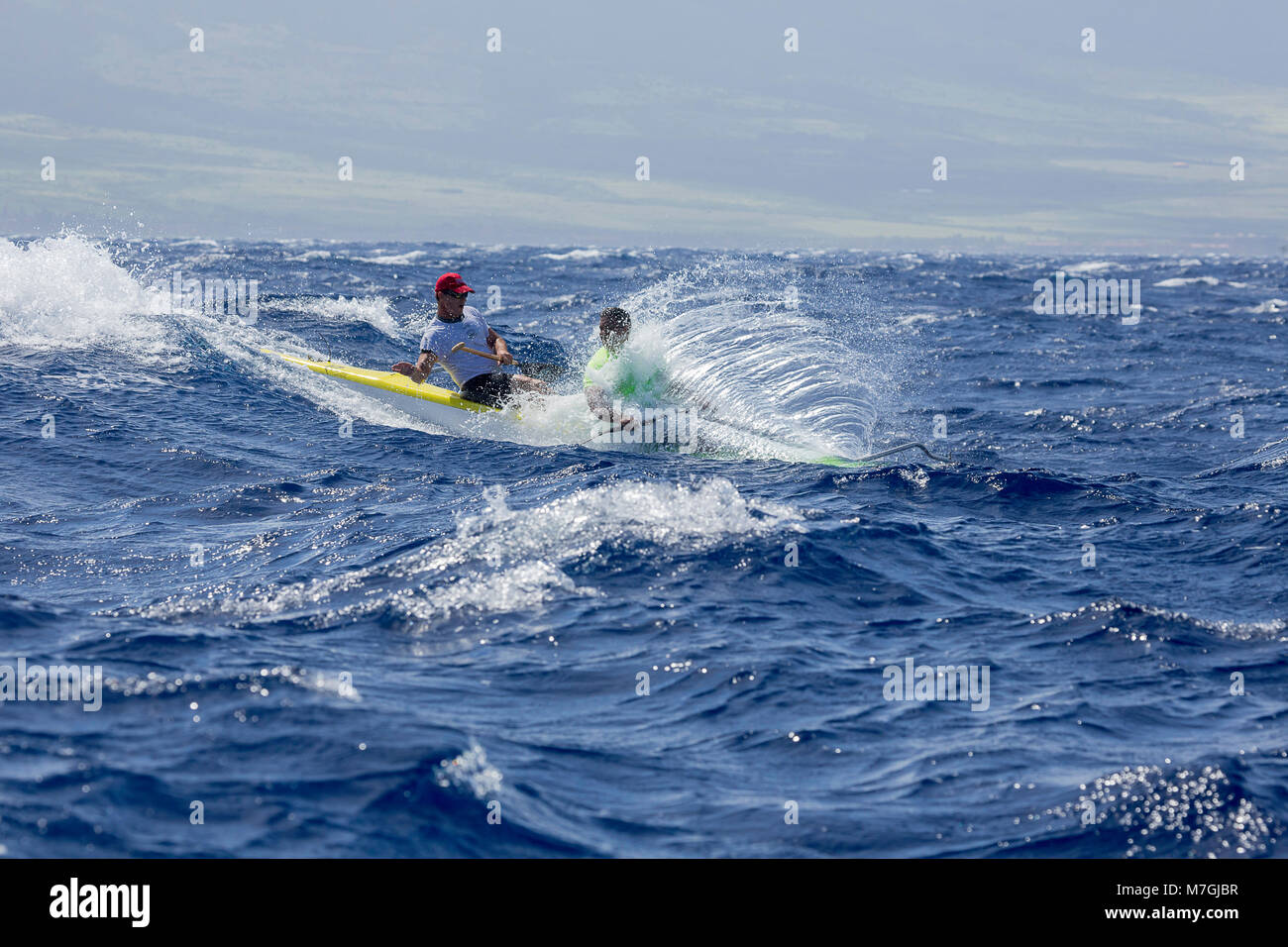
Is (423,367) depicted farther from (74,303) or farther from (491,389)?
(74,303)

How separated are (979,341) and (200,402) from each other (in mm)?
17606

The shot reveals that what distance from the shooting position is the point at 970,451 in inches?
528

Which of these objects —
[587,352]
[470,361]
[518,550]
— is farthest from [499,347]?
[587,352]

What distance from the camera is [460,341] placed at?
13422 millimetres

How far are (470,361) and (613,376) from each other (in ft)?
6.12

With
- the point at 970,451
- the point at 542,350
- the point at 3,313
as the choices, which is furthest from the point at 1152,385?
the point at 3,313

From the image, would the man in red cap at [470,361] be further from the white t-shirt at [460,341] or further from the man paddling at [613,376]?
the man paddling at [613,376]

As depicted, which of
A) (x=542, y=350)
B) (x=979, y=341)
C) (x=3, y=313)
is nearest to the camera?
(x=3, y=313)

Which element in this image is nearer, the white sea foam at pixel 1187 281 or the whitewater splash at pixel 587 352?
the whitewater splash at pixel 587 352

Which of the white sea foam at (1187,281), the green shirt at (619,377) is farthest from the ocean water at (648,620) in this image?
the white sea foam at (1187,281)

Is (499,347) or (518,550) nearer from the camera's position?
(518,550)

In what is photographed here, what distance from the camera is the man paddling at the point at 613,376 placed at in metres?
12.6

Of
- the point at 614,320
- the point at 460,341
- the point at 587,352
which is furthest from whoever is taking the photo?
the point at 587,352

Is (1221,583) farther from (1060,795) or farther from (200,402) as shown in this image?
(200,402)
